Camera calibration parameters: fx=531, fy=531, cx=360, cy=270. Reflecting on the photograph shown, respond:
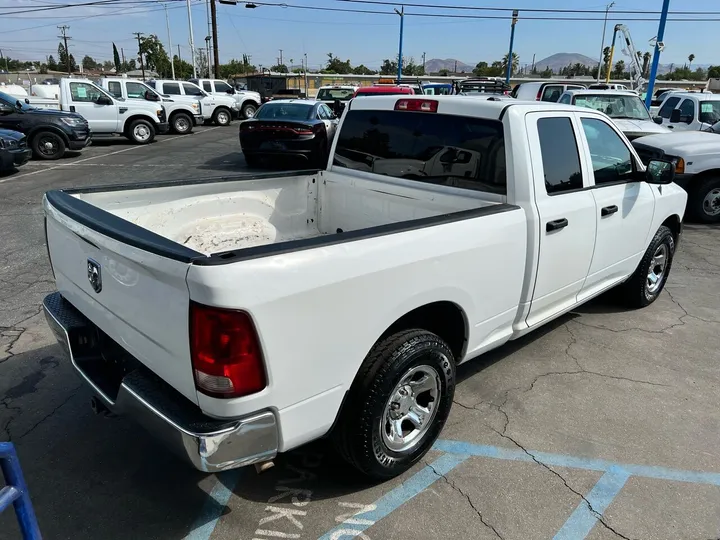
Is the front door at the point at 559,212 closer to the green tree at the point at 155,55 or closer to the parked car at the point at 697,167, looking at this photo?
the parked car at the point at 697,167

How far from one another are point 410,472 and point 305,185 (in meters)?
2.43

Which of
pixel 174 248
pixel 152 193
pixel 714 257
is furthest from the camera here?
pixel 714 257

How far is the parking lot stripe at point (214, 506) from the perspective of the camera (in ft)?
8.32

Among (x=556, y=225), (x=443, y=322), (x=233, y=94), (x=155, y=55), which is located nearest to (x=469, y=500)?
(x=443, y=322)

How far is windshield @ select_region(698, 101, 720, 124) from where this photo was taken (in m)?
12.5

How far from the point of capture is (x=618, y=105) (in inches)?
463

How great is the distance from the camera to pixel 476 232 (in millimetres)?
2887

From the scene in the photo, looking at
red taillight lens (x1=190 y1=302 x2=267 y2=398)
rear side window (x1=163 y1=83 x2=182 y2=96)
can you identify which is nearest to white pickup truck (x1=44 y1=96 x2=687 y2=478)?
red taillight lens (x1=190 y1=302 x2=267 y2=398)

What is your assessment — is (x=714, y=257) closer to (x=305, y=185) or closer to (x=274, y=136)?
(x=305, y=185)

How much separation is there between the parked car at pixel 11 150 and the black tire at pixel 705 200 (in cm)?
1304

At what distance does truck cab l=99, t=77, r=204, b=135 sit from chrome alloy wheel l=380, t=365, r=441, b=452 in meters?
17.7

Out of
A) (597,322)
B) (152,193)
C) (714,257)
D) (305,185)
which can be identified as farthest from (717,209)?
(152,193)

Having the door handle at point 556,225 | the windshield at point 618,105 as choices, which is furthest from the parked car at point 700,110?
the door handle at point 556,225

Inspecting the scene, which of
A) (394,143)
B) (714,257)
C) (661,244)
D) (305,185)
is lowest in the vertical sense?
(714,257)
